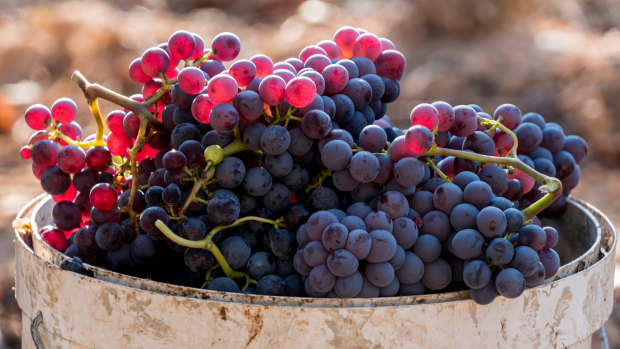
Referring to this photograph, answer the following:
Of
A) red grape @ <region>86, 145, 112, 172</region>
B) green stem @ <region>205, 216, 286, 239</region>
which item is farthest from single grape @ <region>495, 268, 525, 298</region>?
red grape @ <region>86, 145, 112, 172</region>

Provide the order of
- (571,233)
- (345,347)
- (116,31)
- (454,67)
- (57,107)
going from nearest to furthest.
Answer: (345,347)
(57,107)
(571,233)
(454,67)
(116,31)

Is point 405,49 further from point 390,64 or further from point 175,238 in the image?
point 175,238

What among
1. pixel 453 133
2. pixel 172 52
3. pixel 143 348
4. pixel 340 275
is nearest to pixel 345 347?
pixel 340 275

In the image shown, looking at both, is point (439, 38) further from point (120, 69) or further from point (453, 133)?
point (453, 133)

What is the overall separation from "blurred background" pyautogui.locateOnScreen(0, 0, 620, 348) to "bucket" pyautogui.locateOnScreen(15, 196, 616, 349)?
2.74 meters

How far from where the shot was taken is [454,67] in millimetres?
5578

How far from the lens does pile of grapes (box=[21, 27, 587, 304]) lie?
96 cm

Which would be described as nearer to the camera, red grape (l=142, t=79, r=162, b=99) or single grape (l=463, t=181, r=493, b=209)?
single grape (l=463, t=181, r=493, b=209)

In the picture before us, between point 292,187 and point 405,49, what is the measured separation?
5285mm

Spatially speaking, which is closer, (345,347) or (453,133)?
(345,347)

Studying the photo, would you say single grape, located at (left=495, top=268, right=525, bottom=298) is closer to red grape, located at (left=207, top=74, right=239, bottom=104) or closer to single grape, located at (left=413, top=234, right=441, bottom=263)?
single grape, located at (left=413, top=234, right=441, bottom=263)

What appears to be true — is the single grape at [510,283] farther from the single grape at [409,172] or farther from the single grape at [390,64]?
the single grape at [390,64]

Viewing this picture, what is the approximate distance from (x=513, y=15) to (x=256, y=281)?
572 cm

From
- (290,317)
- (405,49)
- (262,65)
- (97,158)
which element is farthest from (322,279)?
(405,49)
